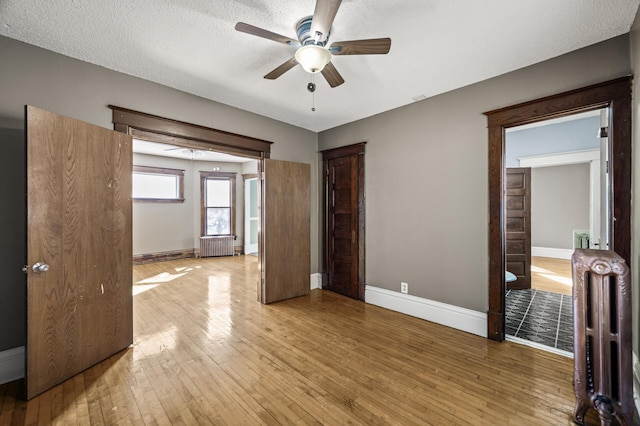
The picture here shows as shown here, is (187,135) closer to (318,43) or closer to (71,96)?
(71,96)

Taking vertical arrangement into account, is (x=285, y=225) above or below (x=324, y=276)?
above

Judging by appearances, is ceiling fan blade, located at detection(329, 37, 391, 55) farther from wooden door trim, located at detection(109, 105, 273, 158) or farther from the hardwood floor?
the hardwood floor

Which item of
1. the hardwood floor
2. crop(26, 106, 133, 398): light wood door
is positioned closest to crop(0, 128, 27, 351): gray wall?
crop(26, 106, 133, 398): light wood door

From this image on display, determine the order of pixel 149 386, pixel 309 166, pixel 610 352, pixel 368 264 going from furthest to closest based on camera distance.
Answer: pixel 309 166 → pixel 368 264 → pixel 149 386 → pixel 610 352

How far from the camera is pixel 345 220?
422cm

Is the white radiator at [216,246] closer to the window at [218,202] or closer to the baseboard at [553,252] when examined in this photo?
the window at [218,202]

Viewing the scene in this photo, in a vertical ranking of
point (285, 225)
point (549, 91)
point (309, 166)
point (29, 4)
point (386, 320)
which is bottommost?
point (386, 320)

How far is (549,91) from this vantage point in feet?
8.00

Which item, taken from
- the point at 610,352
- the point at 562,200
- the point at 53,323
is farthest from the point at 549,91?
the point at 562,200

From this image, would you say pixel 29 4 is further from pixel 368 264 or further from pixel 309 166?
pixel 368 264

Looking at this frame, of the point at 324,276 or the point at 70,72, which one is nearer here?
the point at 70,72

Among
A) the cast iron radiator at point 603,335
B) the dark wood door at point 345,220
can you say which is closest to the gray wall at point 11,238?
the dark wood door at point 345,220

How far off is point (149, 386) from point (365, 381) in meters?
1.63

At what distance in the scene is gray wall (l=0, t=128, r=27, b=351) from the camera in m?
2.09
